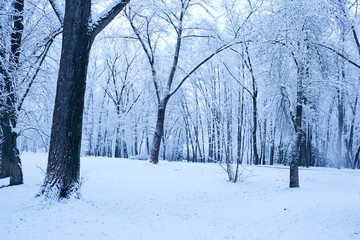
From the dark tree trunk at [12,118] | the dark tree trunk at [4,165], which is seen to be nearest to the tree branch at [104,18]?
the dark tree trunk at [12,118]

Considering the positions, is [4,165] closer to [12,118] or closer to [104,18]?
[12,118]

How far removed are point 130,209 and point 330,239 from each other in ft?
13.7

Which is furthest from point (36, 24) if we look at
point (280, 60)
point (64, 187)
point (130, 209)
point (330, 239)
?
point (330, 239)

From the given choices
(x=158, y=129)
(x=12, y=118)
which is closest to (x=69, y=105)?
(x=12, y=118)

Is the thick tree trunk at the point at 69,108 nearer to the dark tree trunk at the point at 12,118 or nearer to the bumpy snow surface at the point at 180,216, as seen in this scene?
the bumpy snow surface at the point at 180,216

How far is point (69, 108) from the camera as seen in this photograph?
575cm

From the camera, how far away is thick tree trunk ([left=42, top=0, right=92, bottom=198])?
5707 millimetres

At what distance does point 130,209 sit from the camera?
21.3ft

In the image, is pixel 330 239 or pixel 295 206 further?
pixel 295 206

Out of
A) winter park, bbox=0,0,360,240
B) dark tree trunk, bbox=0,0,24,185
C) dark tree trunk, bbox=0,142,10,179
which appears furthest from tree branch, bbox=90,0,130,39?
dark tree trunk, bbox=0,142,10,179

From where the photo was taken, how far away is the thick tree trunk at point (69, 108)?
571 centimetres

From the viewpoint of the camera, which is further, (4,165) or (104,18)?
(4,165)

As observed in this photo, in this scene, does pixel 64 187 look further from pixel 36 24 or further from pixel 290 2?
pixel 290 2

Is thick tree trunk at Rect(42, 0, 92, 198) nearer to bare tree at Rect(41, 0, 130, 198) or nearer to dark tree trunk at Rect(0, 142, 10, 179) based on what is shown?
bare tree at Rect(41, 0, 130, 198)
